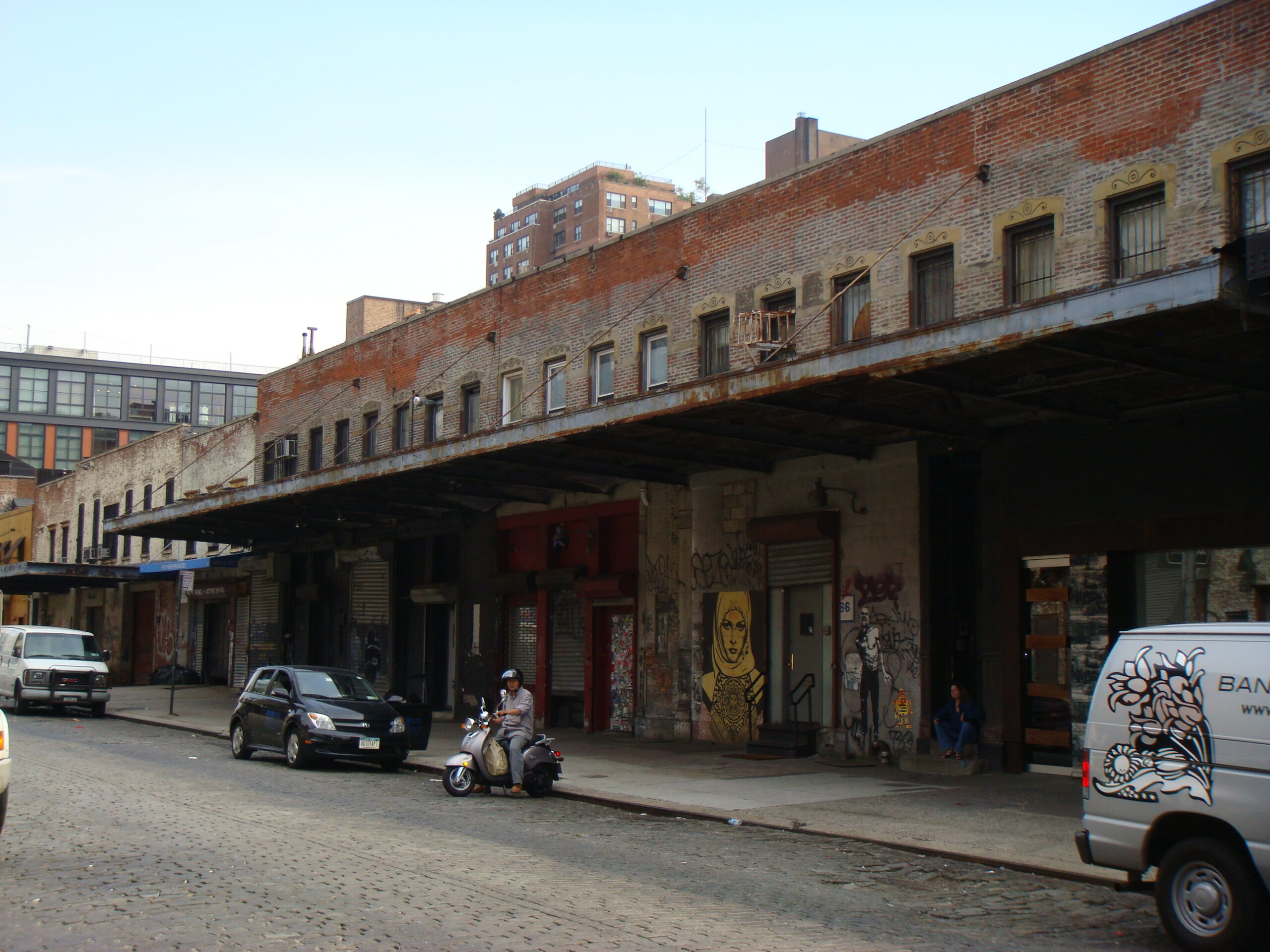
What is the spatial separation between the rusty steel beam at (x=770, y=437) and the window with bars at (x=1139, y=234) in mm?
4455

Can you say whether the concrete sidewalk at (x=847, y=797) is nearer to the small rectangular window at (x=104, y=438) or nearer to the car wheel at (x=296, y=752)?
the car wheel at (x=296, y=752)

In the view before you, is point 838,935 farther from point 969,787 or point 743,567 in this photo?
point 743,567

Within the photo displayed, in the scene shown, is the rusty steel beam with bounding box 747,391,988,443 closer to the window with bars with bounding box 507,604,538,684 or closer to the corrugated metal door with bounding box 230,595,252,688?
the window with bars with bounding box 507,604,538,684

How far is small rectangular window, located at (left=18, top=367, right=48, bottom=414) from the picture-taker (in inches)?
3629

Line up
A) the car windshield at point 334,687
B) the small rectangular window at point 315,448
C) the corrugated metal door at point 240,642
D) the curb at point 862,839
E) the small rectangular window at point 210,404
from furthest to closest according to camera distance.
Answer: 1. the small rectangular window at point 210,404
2. the corrugated metal door at point 240,642
3. the small rectangular window at point 315,448
4. the car windshield at point 334,687
5. the curb at point 862,839

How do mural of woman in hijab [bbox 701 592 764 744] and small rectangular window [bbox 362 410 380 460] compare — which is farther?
small rectangular window [bbox 362 410 380 460]

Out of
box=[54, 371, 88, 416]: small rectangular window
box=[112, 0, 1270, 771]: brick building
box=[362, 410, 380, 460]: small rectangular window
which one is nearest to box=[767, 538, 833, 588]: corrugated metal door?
box=[112, 0, 1270, 771]: brick building

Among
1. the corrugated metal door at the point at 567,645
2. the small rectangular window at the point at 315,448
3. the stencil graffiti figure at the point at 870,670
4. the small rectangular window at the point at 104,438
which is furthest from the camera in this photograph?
the small rectangular window at the point at 104,438

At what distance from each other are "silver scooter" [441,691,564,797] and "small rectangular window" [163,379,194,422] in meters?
86.6

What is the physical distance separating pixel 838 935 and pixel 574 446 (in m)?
12.3

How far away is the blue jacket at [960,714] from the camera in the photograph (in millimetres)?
16703

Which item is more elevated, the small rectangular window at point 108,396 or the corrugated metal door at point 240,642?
the small rectangular window at point 108,396

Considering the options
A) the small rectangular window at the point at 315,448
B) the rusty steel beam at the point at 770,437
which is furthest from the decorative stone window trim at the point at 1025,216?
the small rectangular window at the point at 315,448

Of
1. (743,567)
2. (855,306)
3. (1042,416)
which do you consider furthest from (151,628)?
(1042,416)
